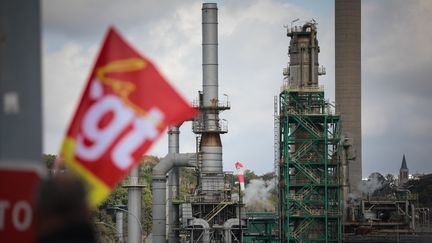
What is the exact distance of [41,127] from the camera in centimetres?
763

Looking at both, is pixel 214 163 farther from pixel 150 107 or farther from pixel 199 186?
pixel 150 107

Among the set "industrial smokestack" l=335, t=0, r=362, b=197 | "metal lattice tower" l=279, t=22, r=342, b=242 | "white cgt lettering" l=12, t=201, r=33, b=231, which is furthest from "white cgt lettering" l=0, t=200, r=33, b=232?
"industrial smokestack" l=335, t=0, r=362, b=197

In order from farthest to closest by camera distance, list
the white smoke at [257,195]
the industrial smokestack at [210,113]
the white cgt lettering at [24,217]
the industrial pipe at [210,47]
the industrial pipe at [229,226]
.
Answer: the white smoke at [257,195], the industrial smokestack at [210,113], the industrial pipe at [210,47], the industrial pipe at [229,226], the white cgt lettering at [24,217]

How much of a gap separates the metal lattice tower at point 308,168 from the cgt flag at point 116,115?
76.1 m

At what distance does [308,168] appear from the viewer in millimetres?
84938

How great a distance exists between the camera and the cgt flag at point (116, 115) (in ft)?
24.6

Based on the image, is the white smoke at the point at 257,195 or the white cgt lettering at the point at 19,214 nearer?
the white cgt lettering at the point at 19,214

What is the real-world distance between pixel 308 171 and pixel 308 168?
33cm

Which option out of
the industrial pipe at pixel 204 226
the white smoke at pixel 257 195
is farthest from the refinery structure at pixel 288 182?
the white smoke at pixel 257 195

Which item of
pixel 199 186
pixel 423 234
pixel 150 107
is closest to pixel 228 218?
pixel 199 186

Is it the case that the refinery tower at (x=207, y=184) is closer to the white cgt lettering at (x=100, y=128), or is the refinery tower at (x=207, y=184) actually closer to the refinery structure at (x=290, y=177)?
the refinery structure at (x=290, y=177)

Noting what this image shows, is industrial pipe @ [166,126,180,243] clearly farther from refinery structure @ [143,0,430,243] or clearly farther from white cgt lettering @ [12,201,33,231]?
white cgt lettering @ [12,201,33,231]

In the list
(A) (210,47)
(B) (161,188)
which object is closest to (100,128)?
(A) (210,47)

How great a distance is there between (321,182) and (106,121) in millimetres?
77345
